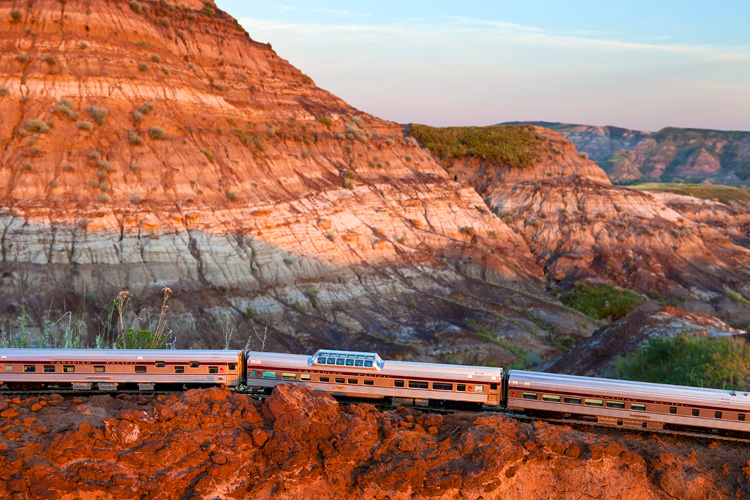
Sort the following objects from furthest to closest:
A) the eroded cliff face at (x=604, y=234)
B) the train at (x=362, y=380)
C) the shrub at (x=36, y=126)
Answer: the eroded cliff face at (x=604, y=234) < the shrub at (x=36, y=126) < the train at (x=362, y=380)

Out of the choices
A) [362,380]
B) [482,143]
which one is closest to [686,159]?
[482,143]

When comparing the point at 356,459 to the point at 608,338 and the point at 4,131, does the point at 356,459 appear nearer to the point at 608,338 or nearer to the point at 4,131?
the point at 608,338

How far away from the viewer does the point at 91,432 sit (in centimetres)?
1209

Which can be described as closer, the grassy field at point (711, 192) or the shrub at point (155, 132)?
the shrub at point (155, 132)

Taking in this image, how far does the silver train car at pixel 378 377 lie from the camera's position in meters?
15.8

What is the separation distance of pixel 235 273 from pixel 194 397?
24167 mm

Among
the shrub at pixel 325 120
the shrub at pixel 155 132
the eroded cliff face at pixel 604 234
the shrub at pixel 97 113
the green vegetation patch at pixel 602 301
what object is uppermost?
the shrub at pixel 325 120

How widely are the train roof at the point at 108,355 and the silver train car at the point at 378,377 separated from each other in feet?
3.51

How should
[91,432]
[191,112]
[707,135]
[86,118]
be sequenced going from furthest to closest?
1. [707,135]
2. [191,112]
3. [86,118]
4. [91,432]

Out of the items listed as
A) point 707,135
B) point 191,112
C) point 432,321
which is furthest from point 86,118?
point 707,135

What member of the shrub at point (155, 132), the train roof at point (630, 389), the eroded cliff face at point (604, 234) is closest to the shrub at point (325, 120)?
the shrub at point (155, 132)

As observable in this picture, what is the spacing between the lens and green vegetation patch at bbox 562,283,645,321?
46.5 metres

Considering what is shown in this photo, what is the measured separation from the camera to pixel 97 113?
39.2 m

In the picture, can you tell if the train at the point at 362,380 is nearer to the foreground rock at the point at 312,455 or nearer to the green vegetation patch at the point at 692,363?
the foreground rock at the point at 312,455
